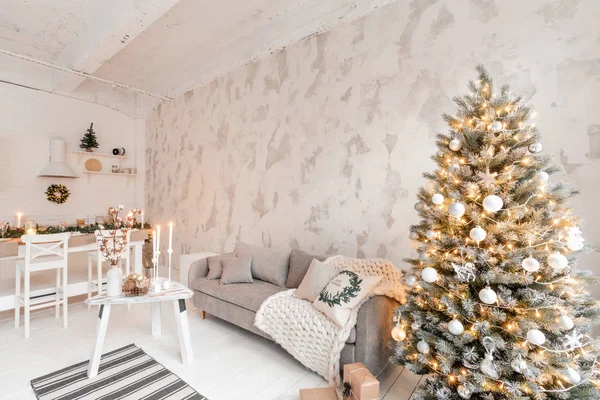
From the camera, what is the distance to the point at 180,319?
2.39 m

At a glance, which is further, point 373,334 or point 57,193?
point 57,193

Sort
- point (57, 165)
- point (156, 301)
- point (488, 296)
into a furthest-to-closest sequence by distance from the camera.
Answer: point (57, 165) → point (156, 301) → point (488, 296)

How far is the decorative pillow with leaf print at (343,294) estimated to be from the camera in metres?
2.20

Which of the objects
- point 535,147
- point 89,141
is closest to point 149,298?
point 535,147

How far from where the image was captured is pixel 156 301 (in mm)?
2445

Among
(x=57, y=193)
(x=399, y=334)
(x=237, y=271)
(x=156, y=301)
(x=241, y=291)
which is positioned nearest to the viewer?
(x=399, y=334)

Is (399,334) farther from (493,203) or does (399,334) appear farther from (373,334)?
(493,203)

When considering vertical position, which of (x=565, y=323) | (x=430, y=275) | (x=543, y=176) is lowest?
(x=565, y=323)

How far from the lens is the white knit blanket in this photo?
2148 mm

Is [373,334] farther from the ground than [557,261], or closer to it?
closer to it

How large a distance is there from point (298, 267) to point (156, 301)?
1304 mm

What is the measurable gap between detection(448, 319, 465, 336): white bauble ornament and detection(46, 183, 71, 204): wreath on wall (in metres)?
5.98

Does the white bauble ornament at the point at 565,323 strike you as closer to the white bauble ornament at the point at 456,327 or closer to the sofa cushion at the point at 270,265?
the white bauble ornament at the point at 456,327

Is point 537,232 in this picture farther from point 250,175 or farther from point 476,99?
point 250,175
